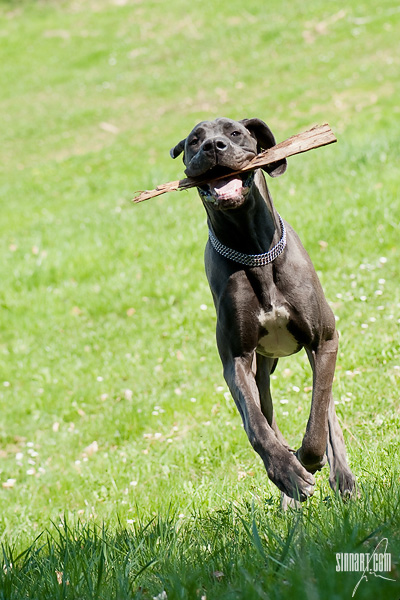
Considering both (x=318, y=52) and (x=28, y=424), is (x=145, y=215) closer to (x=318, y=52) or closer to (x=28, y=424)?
(x=28, y=424)

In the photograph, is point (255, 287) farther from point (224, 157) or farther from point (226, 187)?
point (224, 157)

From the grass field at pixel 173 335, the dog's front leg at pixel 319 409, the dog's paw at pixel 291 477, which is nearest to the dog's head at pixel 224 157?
the dog's front leg at pixel 319 409

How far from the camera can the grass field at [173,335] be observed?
122 inches

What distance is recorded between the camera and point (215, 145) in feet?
13.5

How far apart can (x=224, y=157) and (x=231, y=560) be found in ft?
7.03

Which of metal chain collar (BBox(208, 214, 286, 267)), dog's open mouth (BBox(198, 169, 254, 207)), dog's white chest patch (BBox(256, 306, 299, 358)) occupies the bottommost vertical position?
dog's white chest patch (BBox(256, 306, 299, 358))

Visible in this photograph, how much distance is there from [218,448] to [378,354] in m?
1.71

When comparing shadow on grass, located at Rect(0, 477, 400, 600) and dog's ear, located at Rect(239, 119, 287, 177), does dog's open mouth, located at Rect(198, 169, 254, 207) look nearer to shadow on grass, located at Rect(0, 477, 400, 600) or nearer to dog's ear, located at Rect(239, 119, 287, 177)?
dog's ear, located at Rect(239, 119, 287, 177)

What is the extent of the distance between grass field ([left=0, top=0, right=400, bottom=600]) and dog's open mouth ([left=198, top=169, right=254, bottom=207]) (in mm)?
1587

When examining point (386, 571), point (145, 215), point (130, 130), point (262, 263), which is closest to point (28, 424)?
point (262, 263)

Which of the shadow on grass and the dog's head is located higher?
the dog's head

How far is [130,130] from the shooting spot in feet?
58.5

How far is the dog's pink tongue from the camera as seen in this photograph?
13.5 ft

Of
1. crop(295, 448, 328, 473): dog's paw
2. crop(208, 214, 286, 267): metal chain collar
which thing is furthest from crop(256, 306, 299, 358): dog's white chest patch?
crop(295, 448, 328, 473): dog's paw
